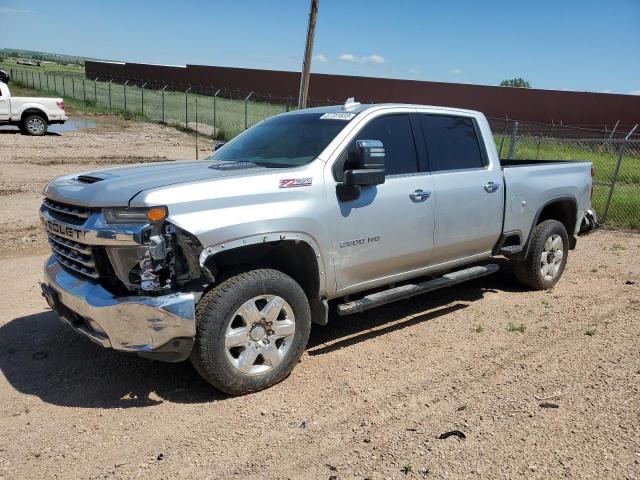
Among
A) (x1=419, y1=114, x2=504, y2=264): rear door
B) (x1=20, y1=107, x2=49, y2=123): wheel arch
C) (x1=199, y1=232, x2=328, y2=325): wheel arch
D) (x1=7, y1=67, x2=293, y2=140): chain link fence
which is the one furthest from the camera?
(x1=7, y1=67, x2=293, y2=140): chain link fence

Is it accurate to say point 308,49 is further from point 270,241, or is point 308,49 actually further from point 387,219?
point 270,241

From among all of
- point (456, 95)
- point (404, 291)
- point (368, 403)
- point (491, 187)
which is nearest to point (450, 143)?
point (491, 187)

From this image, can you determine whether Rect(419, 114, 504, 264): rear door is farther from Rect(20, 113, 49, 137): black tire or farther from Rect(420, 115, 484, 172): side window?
Rect(20, 113, 49, 137): black tire

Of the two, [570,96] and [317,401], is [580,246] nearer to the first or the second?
[317,401]

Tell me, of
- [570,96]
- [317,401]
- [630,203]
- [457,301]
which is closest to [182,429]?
[317,401]

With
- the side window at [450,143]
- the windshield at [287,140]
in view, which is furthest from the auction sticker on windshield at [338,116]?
the side window at [450,143]

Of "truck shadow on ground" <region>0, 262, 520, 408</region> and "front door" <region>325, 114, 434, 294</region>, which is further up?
"front door" <region>325, 114, 434, 294</region>

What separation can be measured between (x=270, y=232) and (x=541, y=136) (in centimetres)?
2218

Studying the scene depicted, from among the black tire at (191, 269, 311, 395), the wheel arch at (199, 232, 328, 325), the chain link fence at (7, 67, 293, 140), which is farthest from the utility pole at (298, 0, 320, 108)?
the black tire at (191, 269, 311, 395)

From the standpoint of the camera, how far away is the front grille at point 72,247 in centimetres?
375

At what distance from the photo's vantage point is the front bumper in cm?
352

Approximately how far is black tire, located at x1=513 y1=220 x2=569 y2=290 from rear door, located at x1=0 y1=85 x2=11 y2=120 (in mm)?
19712

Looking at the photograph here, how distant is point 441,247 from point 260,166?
1792 millimetres

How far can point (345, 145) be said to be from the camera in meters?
4.50
